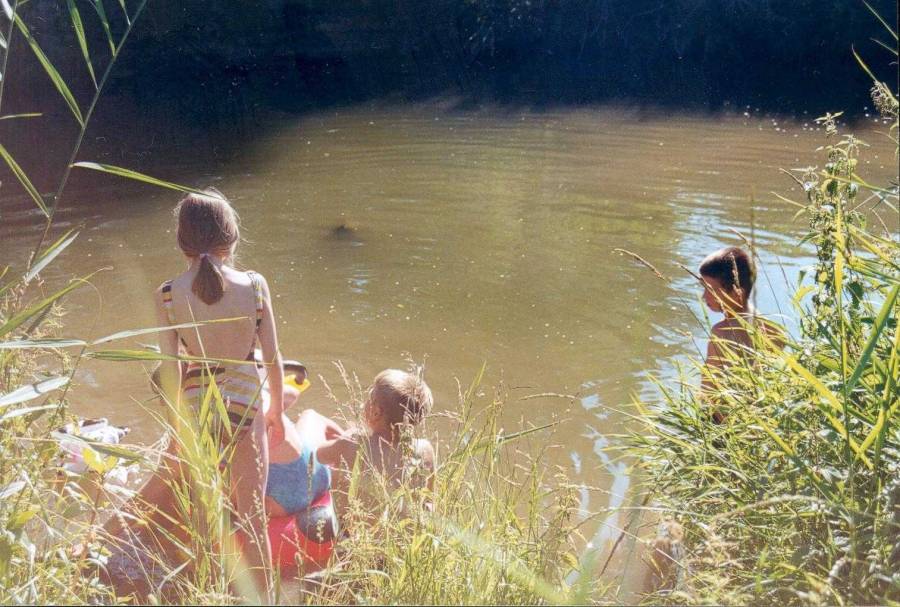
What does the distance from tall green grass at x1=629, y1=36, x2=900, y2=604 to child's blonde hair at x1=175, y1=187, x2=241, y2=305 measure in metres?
1.38

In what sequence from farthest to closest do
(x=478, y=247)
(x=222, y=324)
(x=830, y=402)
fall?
(x=478, y=247) < (x=222, y=324) < (x=830, y=402)

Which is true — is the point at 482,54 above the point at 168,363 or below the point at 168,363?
above

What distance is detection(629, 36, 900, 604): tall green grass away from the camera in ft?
6.68

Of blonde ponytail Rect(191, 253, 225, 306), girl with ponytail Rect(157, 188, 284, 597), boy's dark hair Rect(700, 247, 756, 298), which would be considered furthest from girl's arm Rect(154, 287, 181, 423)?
boy's dark hair Rect(700, 247, 756, 298)

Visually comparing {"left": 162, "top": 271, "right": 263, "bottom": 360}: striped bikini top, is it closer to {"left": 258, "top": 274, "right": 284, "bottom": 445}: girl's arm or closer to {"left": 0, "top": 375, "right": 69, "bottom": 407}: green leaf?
{"left": 258, "top": 274, "right": 284, "bottom": 445}: girl's arm

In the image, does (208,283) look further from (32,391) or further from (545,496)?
(545,496)

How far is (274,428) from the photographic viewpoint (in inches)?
124

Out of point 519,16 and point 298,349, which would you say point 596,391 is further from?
point 519,16

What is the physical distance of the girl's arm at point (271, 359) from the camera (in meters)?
2.93

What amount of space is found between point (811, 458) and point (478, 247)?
5647mm

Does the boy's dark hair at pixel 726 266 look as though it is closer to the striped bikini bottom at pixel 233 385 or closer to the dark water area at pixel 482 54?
the striped bikini bottom at pixel 233 385

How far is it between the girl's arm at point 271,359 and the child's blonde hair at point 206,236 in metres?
0.14

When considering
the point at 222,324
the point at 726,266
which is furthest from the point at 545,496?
the point at 726,266

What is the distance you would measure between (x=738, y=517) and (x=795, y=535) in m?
0.19
